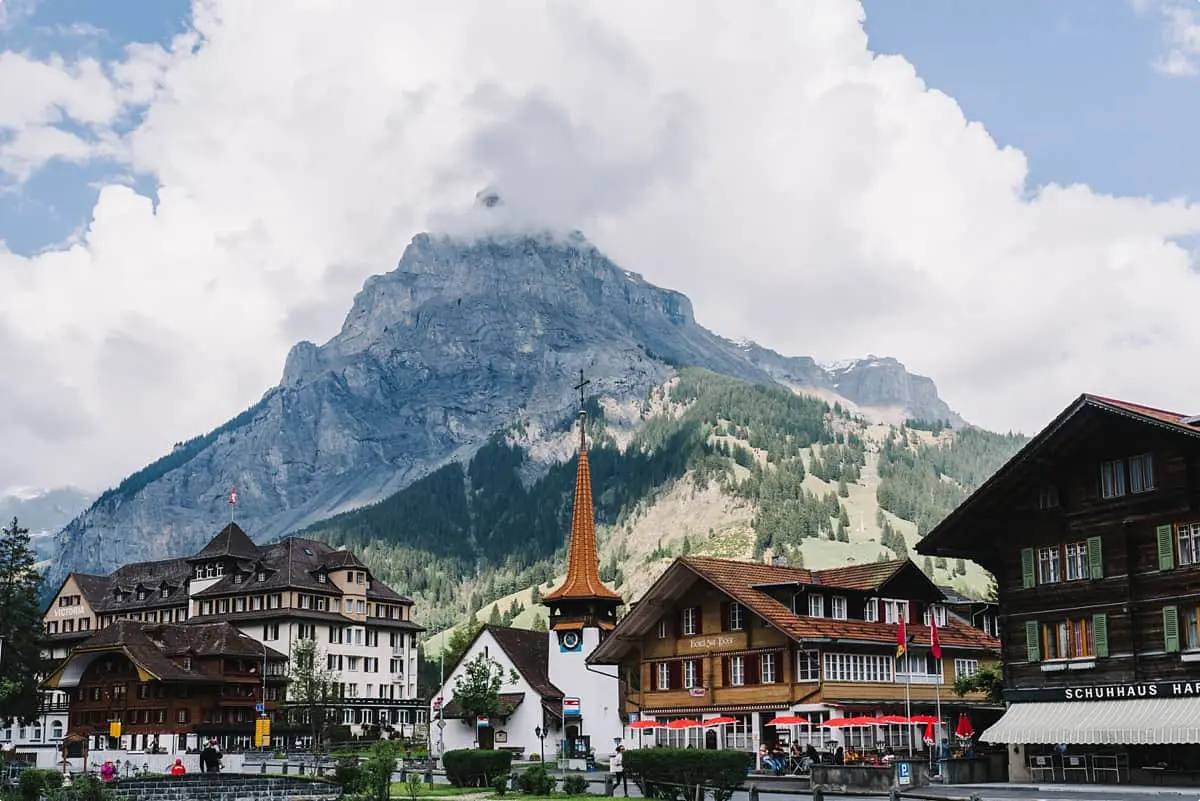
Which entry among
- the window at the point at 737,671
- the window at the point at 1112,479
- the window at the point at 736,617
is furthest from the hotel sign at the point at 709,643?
the window at the point at 1112,479

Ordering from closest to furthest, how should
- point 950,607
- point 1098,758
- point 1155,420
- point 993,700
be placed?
1. point 1155,420
2. point 1098,758
3. point 993,700
4. point 950,607

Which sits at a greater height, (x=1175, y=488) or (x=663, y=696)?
(x=1175, y=488)

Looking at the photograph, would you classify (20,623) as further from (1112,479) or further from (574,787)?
(1112,479)

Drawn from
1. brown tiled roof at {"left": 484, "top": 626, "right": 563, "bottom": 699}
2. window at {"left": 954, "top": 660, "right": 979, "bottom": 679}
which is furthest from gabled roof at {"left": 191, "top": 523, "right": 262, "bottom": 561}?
window at {"left": 954, "top": 660, "right": 979, "bottom": 679}

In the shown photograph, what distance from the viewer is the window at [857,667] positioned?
222 ft

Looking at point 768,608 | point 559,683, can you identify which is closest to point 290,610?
point 559,683

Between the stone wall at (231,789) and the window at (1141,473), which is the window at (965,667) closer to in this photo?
the window at (1141,473)

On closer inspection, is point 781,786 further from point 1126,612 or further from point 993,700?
point 993,700

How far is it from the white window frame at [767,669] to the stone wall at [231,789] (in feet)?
82.4

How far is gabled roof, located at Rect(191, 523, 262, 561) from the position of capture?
447 feet

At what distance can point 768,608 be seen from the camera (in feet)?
224

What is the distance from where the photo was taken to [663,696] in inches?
2982

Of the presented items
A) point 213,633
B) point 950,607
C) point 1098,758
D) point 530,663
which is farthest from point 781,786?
point 213,633

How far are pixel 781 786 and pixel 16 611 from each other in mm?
75158
